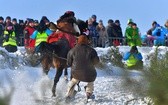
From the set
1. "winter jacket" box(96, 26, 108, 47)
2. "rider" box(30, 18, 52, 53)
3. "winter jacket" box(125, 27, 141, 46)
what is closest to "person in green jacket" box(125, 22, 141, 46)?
"winter jacket" box(125, 27, 141, 46)

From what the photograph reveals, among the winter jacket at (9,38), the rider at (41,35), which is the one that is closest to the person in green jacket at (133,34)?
the winter jacket at (9,38)

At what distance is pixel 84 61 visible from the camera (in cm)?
1080

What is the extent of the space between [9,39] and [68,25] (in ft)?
23.0

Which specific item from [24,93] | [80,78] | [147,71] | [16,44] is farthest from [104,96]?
[147,71]

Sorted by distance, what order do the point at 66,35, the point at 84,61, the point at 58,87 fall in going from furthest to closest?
the point at 66,35 < the point at 84,61 < the point at 58,87

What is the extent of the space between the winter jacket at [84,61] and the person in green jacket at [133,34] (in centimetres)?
846

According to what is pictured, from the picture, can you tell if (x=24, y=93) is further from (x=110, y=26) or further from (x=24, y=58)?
(x=110, y=26)

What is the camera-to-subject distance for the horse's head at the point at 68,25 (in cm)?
1185

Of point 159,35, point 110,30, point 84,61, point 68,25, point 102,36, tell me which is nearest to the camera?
point 84,61

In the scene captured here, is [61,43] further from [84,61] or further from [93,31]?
[93,31]

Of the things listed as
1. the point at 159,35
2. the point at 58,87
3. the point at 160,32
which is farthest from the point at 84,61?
the point at 159,35

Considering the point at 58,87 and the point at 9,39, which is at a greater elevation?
the point at 9,39

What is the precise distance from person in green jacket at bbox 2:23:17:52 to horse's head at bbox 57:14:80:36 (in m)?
6.59

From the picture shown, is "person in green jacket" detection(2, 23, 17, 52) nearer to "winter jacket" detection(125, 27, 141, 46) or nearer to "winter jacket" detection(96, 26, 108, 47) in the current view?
"winter jacket" detection(96, 26, 108, 47)
